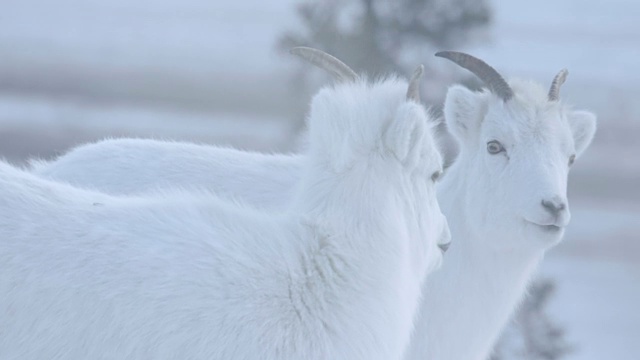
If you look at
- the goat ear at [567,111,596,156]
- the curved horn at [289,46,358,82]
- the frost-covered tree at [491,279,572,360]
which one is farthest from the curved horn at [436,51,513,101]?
the frost-covered tree at [491,279,572,360]

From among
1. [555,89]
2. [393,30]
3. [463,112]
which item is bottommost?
[463,112]

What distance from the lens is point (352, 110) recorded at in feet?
19.9

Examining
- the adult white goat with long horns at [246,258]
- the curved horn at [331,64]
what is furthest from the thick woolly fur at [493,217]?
the adult white goat with long horns at [246,258]

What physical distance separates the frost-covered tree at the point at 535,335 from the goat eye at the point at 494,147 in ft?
26.9

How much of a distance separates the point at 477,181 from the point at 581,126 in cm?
80

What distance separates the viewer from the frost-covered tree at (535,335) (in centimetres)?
1672

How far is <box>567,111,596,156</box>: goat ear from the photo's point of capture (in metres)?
8.86

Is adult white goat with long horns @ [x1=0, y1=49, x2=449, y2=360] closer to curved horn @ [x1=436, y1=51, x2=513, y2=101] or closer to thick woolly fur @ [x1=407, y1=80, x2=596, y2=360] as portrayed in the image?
thick woolly fur @ [x1=407, y1=80, x2=596, y2=360]

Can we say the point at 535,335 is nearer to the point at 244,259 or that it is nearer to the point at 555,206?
the point at 555,206

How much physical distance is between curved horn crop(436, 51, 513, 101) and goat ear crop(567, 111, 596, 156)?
446 millimetres

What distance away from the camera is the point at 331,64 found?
697 centimetres

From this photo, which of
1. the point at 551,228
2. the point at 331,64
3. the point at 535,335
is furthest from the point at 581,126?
the point at 535,335

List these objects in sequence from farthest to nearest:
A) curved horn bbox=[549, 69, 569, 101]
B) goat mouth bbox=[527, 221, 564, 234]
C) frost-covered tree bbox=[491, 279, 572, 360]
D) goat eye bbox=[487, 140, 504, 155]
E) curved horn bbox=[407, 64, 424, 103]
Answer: frost-covered tree bbox=[491, 279, 572, 360], curved horn bbox=[549, 69, 569, 101], goat eye bbox=[487, 140, 504, 155], goat mouth bbox=[527, 221, 564, 234], curved horn bbox=[407, 64, 424, 103]

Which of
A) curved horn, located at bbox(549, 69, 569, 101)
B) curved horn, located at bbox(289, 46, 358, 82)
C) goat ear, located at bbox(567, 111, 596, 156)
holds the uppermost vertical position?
curved horn, located at bbox(549, 69, 569, 101)
